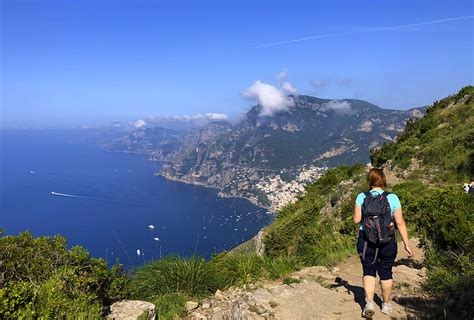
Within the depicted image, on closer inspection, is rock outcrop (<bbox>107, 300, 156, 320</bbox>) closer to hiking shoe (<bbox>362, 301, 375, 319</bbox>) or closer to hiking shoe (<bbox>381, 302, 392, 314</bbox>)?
hiking shoe (<bbox>362, 301, 375, 319</bbox>)

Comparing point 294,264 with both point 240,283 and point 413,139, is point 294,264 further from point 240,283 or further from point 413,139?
point 413,139

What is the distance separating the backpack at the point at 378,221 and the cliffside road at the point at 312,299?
95 cm

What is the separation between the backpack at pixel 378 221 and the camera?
4230mm

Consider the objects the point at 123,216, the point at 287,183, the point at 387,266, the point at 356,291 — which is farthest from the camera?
the point at 287,183

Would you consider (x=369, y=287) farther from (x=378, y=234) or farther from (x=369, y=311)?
(x=378, y=234)

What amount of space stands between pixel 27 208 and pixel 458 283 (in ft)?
508

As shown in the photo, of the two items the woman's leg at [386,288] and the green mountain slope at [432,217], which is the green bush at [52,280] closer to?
the woman's leg at [386,288]

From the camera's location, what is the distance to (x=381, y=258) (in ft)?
14.4

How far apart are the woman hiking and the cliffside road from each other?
313 mm

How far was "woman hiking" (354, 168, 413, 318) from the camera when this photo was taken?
4.24m

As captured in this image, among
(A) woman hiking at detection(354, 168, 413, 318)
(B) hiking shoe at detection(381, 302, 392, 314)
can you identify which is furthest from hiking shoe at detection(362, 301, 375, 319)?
(B) hiking shoe at detection(381, 302, 392, 314)

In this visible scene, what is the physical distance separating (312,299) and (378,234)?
138 centimetres

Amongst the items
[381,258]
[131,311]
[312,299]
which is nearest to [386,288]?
[381,258]

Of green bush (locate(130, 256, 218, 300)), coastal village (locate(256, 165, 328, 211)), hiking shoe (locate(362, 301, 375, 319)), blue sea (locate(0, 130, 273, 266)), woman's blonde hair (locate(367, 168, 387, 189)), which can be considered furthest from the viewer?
coastal village (locate(256, 165, 328, 211))
